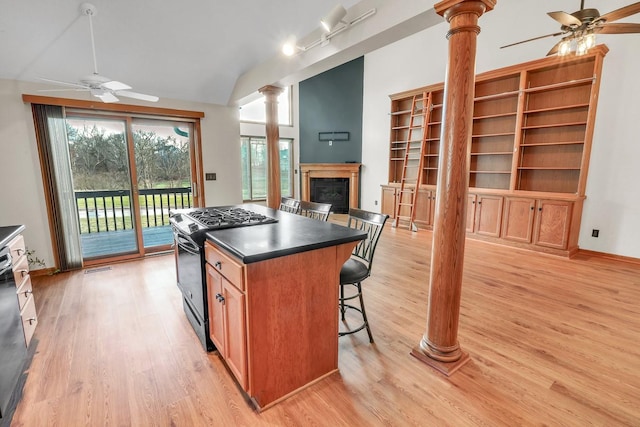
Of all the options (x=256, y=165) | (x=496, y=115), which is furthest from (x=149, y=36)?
(x=256, y=165)

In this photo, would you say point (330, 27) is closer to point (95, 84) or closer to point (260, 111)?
point (95, 84)

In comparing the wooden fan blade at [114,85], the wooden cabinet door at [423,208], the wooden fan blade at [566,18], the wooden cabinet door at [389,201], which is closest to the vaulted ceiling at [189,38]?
the wooden fan blade at [114,85]

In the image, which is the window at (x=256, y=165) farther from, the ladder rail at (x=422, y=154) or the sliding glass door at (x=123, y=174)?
the ladder rail at (x=422, y=154)

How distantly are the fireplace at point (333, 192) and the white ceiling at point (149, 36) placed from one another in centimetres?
441

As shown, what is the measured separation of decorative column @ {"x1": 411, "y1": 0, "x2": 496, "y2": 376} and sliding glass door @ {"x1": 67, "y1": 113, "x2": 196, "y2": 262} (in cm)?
394

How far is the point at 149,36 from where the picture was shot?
3.13 m

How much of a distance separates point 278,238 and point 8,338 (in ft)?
5.27

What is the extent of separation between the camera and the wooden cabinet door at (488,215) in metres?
4.77

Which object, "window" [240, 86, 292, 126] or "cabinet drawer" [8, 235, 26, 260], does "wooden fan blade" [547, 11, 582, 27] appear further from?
"window" [240, 86, 292, 126]

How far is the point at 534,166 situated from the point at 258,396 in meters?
5.04

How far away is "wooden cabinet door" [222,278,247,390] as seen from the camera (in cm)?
155

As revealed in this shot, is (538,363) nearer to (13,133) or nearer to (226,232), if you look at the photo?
(226,232)

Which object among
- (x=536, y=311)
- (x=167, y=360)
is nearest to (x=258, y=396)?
(x=167, y=360)

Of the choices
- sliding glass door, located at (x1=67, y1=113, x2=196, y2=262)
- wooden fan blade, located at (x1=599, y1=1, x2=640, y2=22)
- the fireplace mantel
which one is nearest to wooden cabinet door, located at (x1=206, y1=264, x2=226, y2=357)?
sliding glass door, located at (x1=67, y1=113, x2=196, y2=262)
